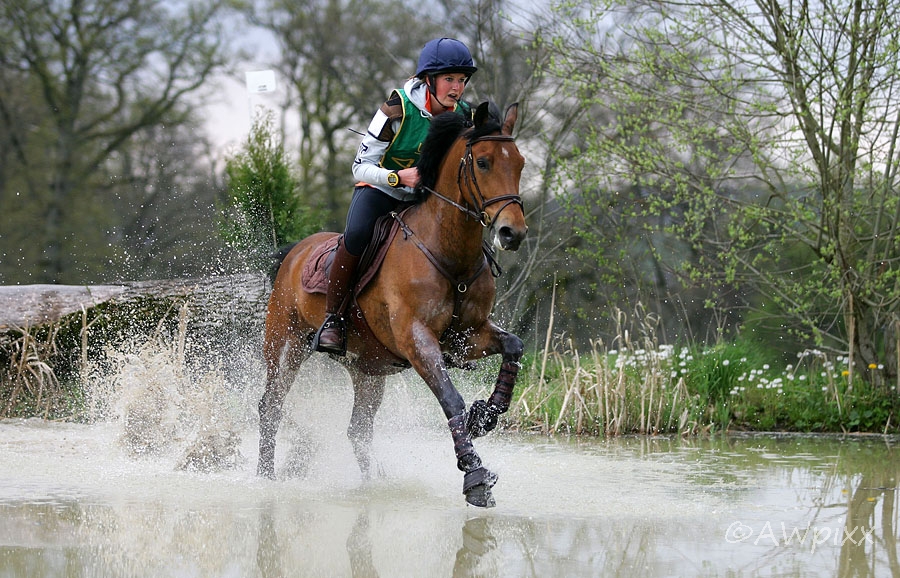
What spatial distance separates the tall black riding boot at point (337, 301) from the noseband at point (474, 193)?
95 centimetres

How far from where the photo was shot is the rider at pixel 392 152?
20.0ft

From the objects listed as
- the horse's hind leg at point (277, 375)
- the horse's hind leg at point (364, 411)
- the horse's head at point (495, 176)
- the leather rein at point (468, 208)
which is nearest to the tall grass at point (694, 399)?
the horse's hind leg at point (364, 411)

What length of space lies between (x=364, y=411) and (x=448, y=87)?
2.53 meters

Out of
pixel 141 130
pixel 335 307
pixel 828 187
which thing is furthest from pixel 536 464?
pixel 141 130

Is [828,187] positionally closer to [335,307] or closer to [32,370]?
[335,307]

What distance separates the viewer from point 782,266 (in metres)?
13.4

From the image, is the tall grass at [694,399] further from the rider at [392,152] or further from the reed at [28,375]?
the reed at [28,375]

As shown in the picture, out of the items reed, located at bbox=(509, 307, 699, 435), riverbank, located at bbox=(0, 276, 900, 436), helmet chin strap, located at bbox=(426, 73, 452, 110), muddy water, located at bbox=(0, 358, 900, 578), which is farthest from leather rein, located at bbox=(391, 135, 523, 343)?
reed, located at bbox=(509, 307, 699, 435)

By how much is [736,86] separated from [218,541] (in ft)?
23.8

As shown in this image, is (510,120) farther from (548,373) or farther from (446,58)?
(548,373)

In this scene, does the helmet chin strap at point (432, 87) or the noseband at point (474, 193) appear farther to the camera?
the helmet chin strap at point (432, 87)

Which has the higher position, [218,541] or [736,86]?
[736,86]

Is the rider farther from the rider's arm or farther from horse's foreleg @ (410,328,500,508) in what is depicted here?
horse's foreleg @ (410,328,500,508)
